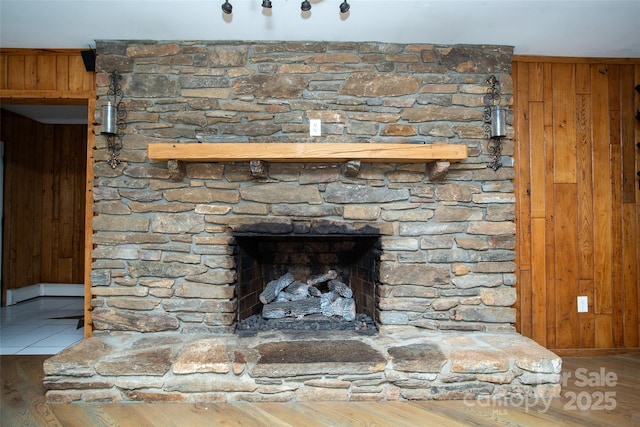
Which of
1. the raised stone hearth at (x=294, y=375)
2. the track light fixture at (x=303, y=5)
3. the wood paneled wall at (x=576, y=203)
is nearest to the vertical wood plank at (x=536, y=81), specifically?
the wood paneled wall at (x=576, y=203)

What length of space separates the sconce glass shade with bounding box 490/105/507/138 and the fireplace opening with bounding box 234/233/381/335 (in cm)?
104

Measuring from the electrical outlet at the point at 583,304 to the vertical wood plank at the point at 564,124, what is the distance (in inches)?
33.7

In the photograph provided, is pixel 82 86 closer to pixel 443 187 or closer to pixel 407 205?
pixel 407 205

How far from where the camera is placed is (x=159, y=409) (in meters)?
1.71

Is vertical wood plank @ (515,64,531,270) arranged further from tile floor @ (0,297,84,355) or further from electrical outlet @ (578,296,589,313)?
tile floor @ (0,297,84,355)

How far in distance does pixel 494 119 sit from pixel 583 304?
1.51 m

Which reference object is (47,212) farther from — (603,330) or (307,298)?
(603,330)

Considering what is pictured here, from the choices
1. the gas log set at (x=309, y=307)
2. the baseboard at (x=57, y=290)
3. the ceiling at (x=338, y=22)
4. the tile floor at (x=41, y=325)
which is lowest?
the tile floor at (x=41, y=325)

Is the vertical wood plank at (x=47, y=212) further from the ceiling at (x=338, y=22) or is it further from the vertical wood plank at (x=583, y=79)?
the vertical wood plank at (x=583, y=79)

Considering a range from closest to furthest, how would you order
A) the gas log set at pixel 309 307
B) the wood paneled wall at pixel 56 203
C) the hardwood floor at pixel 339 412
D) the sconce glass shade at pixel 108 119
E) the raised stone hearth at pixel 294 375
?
the hardwood floor at pixel 339 412, the raised stone hearth at pixel 294 375, the sconce glass shade at pixel 108 119, the gas log set at pixel 309 307, the wood paneled wall at pixel 56 203

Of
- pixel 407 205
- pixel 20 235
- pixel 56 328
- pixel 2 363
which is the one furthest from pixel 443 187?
pixel 20 235

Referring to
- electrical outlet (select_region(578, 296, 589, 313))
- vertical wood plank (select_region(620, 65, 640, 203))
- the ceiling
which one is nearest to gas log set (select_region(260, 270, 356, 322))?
electrical outlet (select_region(578, 296, 589, 313))

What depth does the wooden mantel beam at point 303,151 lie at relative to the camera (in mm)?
1976

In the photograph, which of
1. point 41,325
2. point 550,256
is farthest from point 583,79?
point 41,325
